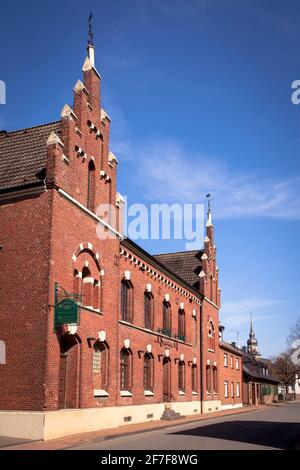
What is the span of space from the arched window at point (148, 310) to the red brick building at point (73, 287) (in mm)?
73

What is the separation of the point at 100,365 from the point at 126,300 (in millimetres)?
5441

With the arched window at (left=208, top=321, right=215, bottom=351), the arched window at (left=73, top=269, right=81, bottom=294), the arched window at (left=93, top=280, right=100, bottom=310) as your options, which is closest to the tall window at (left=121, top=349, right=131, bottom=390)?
the arched window at (left=93, top=280, right=100, bottom=310)

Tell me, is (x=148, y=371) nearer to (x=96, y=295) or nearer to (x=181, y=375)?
(x=181, y=375)

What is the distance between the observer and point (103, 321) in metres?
24.8

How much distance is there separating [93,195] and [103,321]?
18.8ft

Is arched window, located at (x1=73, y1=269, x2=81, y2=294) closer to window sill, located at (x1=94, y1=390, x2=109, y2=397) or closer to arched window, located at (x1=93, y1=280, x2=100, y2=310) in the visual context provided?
arched window, located at (x1=93, y1=280, x2=100, y2=310)

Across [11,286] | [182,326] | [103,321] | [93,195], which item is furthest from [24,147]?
[182,326]

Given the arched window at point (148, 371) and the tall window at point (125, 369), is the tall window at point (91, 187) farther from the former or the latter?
the arched window at point (148, 371)

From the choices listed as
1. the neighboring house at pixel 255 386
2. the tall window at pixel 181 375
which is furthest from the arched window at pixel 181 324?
the neighboring house at pixel 255 386

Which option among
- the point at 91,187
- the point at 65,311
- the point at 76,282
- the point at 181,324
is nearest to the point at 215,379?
Answer: the point at 181,324

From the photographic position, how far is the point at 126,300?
29.6 meters

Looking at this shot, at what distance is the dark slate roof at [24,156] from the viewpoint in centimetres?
2193
